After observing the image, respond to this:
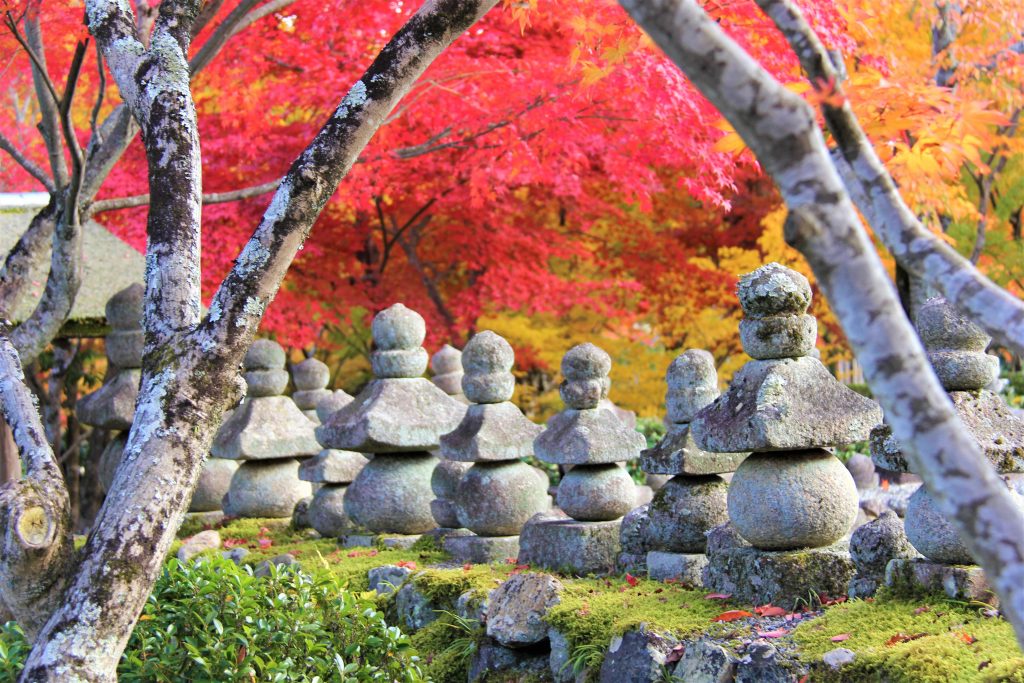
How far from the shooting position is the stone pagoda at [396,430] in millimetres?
6438

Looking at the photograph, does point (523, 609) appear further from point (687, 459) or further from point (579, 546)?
point (687, 459)

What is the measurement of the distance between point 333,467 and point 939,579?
14.5ft

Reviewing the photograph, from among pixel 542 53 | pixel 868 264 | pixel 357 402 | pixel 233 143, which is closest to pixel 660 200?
pixel 542 53

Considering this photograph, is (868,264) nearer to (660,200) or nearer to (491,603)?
(491,603)

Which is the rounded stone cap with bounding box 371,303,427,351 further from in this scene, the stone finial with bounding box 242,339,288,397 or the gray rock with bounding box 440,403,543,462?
the stone finial with bounding box 242,339,288,397

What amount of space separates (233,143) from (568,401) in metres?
5.15

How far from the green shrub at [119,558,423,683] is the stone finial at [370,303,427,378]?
2178mm

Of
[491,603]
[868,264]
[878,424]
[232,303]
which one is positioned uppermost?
[232,303]

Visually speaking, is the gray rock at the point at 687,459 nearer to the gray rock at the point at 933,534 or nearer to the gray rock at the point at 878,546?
the gray rock at the point at 878,546

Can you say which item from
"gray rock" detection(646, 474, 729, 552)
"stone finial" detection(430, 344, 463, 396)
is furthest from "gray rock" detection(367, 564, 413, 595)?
"stone finial" detection(430, 344, 463, 396)

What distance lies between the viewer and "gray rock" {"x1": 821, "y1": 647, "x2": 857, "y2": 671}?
11.2ft

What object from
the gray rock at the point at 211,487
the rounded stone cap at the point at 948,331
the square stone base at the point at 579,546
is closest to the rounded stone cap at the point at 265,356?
the gray rock at the point at 211,487

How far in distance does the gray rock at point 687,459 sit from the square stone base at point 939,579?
44.0 inches

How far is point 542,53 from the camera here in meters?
8.84
